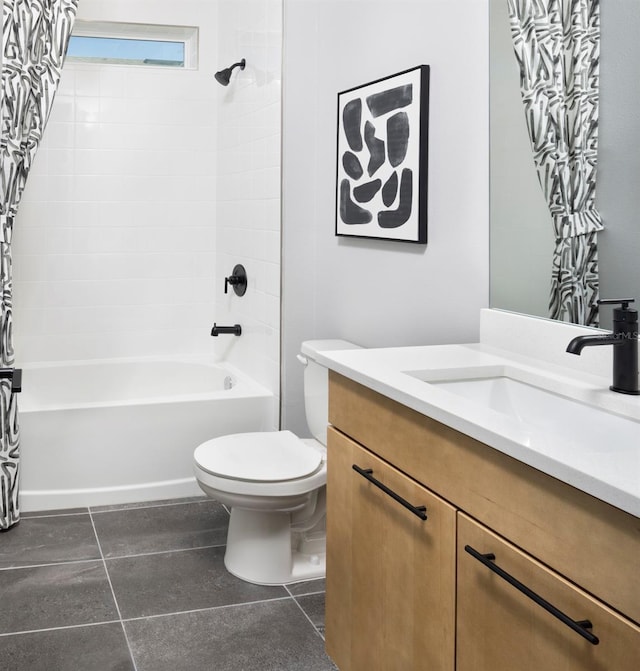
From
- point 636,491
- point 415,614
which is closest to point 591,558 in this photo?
point 636,491

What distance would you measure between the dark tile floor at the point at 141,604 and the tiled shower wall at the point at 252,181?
0.87 m

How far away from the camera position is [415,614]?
1.61 m

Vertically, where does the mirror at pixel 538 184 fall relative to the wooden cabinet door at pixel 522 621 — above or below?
above

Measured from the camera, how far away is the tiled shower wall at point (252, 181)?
3.56m

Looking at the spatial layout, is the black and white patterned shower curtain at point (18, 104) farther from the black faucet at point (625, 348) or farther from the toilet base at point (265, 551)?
the black faucet at point (625, 348)

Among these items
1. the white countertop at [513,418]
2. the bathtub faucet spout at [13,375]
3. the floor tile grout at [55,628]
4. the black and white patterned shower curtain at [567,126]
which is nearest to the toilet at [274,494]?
the floor tile grout at [55,628]

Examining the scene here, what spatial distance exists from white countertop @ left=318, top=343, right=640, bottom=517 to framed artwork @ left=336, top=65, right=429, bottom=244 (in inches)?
26.0

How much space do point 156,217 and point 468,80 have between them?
2.47m

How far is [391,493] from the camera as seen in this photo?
5.44 feet

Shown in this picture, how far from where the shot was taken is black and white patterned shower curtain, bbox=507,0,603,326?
6.00 feet

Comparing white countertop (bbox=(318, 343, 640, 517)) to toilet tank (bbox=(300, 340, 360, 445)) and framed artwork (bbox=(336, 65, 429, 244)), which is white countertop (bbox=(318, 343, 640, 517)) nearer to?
framed artwork (bbox=(336, 65, 429, 244))

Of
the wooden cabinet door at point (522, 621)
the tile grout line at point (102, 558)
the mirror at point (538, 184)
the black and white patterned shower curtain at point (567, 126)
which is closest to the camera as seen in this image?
the wooden cabinet door at point (522, 621)

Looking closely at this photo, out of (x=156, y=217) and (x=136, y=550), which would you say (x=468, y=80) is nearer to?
(x=136, y=550)

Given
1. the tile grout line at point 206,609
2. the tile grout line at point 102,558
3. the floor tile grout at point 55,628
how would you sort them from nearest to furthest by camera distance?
the floor tile grout at point 55,628 → the tile grout line at point 206,609 → the tile grout line at point 102,558
